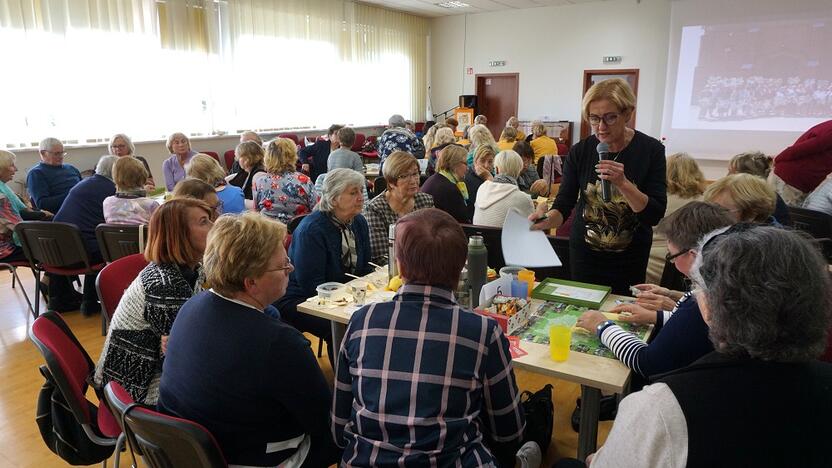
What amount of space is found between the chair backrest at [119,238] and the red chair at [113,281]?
3.43ft

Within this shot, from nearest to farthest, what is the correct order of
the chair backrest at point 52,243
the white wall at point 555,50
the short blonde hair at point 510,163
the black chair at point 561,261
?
the black chair at point 561,261 → the chair backrest at point 52,243 → the short blonde hair at point 510,163 → the white wall at point 555,50

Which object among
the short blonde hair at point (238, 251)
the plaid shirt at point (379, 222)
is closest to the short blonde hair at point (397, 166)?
the plaid shirt at point (379, 222)

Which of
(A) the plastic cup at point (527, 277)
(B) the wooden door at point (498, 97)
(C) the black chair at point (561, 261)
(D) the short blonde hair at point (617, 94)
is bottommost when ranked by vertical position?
(C) the black chair at point (561, 261)

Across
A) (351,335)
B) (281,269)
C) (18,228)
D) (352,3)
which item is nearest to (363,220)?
(281,269)

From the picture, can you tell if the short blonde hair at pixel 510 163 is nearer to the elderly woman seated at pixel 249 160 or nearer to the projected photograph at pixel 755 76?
the elderly woman seated at pixel 249 160

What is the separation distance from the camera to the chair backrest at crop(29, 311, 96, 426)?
1598 mm

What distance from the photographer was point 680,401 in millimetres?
910

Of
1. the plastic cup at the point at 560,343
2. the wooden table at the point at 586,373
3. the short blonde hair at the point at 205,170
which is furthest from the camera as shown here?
the short blonde hair at the point at 205,170

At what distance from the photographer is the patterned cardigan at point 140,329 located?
1.85 m

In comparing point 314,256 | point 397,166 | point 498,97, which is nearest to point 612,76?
point 498,97

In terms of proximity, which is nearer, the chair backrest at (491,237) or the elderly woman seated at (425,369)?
the elderly woman seated at (425,369)

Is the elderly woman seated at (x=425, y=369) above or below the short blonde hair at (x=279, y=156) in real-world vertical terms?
below

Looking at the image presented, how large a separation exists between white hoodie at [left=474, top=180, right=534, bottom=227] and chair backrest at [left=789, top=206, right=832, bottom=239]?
163 cm

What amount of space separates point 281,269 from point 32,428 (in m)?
2.13
